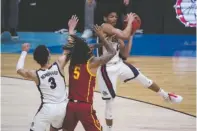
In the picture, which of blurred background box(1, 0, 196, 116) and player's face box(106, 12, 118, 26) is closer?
player's face box(106, 12, 118, 26)

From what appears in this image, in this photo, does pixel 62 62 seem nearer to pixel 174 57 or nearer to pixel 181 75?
pixel 181 75

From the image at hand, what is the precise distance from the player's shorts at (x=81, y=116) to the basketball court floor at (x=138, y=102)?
1.63m

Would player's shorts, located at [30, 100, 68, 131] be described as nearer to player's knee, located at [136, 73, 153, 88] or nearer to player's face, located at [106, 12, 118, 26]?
player's face, located at [106, 12, 118, 26]

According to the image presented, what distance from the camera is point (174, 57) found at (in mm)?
11586

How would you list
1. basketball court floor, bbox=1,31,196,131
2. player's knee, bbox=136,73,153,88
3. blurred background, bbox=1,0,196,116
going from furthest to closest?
1. blurred background, bbox=1,0,196,116
2. basketball court floor, bbox=1,31,196,131
3. player's knee, bbox=136,73,153,88

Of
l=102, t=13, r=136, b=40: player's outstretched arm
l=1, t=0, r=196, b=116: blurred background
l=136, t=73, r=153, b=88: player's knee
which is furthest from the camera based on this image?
l=1, t=0, r=196, b=116: blurred background

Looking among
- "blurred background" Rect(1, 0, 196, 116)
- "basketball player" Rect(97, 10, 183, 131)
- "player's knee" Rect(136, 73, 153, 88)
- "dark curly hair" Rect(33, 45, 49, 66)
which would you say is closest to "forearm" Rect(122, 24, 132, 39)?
"basketball player" Rect(97, 10, 183, 131)

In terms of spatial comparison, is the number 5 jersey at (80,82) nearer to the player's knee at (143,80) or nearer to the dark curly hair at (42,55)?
the dark curly hair at (42,55)

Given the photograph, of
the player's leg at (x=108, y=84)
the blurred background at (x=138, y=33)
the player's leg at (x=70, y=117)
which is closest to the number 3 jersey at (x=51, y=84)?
the player's leg at (x=70, y=117)

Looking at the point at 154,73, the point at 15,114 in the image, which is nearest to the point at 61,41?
the point at 154,73

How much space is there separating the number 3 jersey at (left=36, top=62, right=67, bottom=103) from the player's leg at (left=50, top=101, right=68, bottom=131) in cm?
4

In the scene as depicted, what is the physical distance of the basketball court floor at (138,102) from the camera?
6117mm

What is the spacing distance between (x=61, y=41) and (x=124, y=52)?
8.32 meters

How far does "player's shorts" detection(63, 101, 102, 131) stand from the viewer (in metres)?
4.29
